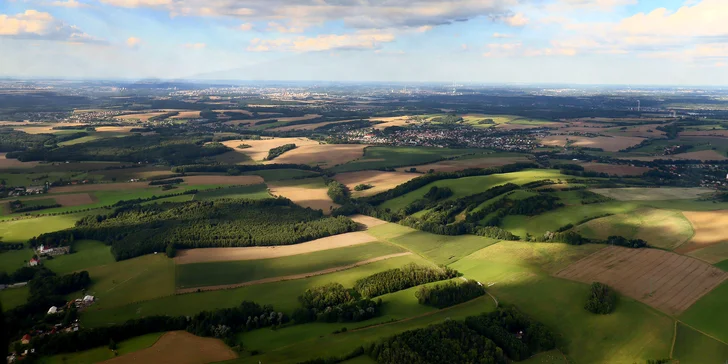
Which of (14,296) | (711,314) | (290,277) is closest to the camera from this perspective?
(711,314)

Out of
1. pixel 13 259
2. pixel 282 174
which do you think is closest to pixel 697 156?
pixel 282 174

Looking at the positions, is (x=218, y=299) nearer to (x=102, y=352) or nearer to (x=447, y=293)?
(x=102, y=352)

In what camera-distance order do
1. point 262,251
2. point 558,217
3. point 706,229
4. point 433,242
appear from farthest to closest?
1. point 558,217
2. point 433,242
3. point 262,251
4. point 706,229

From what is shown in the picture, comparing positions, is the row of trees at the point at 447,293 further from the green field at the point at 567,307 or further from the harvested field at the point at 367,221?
the harvested field at the point at 367,221

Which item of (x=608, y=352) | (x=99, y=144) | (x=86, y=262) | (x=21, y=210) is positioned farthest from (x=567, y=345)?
(x=99, y=144)

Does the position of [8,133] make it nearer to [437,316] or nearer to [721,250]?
[437,316]

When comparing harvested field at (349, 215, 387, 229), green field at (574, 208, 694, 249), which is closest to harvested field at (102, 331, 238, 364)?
harvested field at (349, 215, 387, 229)

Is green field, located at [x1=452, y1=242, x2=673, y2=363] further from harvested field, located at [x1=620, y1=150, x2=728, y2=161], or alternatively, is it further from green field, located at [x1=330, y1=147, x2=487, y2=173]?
harvested field, located at [x1=620, y1=150, x2=728, y2=161]
